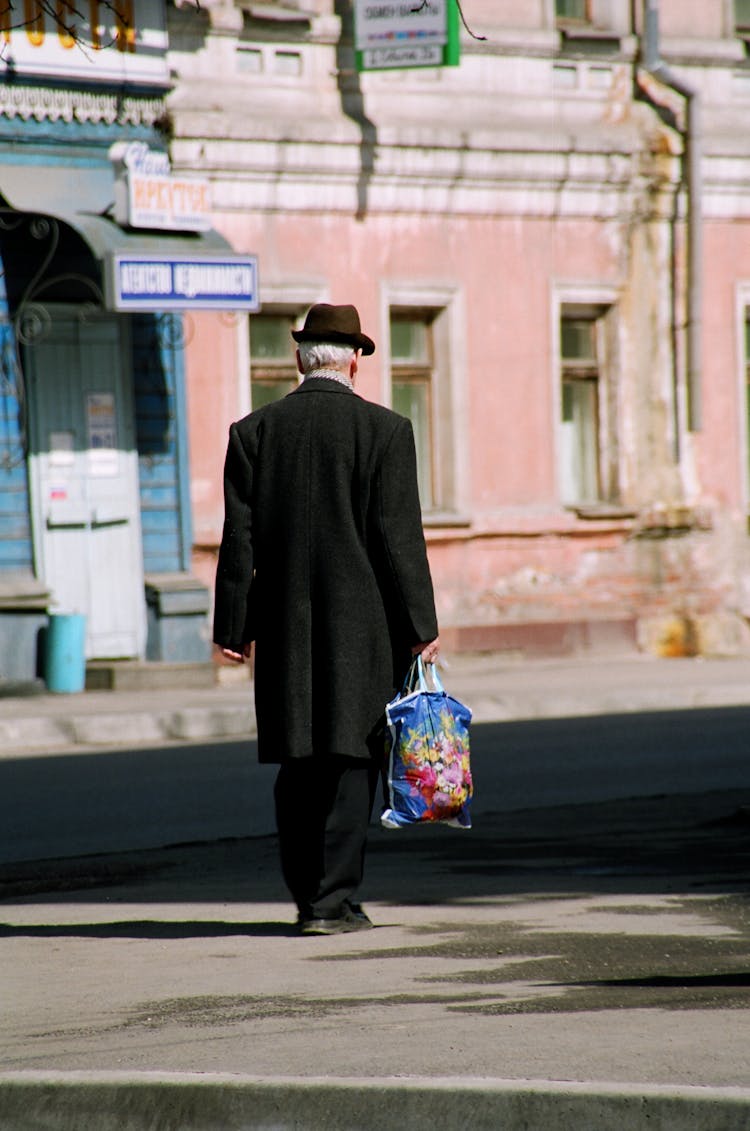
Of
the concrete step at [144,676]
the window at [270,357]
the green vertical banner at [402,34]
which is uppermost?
the green vertical banner at [402,34]

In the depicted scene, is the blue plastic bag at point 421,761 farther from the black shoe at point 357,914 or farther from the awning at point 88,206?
the awning at point 88,206

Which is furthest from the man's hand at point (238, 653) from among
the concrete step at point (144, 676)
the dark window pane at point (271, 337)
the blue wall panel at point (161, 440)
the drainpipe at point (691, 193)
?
the drainpipe at point (691, 193)

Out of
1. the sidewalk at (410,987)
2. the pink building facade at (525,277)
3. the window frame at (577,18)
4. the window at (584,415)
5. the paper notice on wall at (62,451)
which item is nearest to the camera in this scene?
the sidewalk at (410,987)

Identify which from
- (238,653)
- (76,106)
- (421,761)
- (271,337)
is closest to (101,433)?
(271,337)

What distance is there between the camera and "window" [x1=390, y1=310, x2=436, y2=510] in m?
22.1

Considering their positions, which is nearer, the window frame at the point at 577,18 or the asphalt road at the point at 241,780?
the asphalt road at the point at 241,780

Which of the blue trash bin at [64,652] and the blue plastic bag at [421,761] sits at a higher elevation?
the blue plastic bag at [421,761]

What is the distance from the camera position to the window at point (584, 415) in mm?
23234

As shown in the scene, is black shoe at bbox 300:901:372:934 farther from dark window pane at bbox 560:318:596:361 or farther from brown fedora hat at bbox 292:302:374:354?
dark window pane at bbox 560:318:596:361

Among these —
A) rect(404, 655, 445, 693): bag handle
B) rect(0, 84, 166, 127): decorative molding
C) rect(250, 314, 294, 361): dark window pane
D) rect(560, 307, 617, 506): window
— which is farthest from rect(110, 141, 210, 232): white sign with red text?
rect(404, 655, 445, 693): bag handle

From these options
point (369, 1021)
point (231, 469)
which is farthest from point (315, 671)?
point (369, 1021)

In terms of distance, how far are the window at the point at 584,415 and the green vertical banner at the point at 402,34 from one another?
148 inches

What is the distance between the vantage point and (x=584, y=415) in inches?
920

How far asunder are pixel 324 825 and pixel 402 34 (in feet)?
46.5
